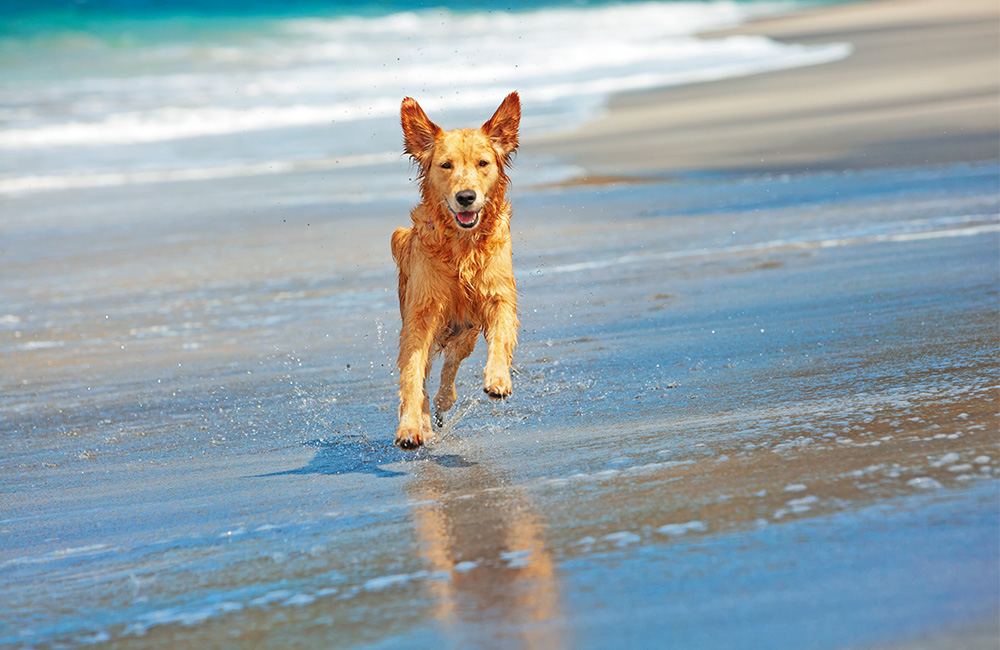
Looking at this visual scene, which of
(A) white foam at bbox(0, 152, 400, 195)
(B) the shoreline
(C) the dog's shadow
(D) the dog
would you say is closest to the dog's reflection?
(C) the dog's shadow

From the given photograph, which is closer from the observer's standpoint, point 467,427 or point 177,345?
point 467,427

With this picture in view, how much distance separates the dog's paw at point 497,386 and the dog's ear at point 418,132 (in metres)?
1.12

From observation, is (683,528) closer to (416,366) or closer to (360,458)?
(360,458)

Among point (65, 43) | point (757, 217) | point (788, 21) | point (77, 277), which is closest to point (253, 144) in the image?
point (77, 277)

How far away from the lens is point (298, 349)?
6.53 m

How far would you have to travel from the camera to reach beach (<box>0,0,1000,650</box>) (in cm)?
291

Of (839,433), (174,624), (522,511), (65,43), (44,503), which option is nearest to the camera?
(174,624)

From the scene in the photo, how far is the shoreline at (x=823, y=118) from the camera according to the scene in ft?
36.6

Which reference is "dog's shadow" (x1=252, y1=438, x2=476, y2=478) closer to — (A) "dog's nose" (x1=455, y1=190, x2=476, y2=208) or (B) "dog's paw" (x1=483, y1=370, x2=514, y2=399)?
(B) "dog's paw" (x1=483, y1=370, x2=514, y2=399)

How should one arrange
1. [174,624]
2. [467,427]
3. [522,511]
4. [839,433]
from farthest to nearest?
[467,427]
[839,433]
[522,511]
[174,624]

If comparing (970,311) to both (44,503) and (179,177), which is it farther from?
(179,177)

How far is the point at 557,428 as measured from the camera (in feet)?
15.2

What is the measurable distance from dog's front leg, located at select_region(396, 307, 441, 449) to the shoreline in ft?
20.9

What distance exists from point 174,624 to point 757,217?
21.7 ft
